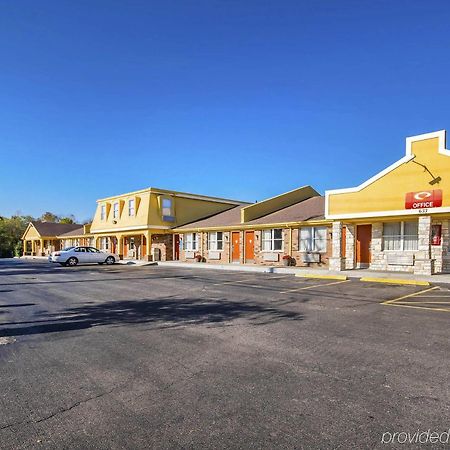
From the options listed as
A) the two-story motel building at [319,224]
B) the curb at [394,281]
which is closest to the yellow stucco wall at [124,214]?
the two-story motel building at [319,224]

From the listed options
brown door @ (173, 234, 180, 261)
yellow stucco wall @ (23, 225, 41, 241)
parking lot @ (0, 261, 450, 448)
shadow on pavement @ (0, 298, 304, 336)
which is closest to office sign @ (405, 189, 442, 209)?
parking lot @ (0, 261, 450, 448)

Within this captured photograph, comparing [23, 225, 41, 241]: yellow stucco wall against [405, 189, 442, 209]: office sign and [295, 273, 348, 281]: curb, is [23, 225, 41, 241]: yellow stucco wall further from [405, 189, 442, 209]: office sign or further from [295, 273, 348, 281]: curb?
[405, 189, 442, 209]: office sign

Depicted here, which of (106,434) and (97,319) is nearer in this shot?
(106,434)

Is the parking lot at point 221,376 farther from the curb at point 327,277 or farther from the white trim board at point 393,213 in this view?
the white trim board at point 393,213

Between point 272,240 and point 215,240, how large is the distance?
619 cm

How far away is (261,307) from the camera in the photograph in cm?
947

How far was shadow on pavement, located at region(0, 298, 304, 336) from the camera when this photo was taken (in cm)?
755

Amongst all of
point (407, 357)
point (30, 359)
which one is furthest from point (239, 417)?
point (30, 359)

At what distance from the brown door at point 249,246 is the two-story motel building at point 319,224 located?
8 cm

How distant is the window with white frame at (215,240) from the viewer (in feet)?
98.1

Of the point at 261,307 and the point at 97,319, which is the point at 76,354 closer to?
the point at 97,319

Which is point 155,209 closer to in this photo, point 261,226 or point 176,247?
point 176,247

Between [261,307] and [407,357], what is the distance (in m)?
4.52

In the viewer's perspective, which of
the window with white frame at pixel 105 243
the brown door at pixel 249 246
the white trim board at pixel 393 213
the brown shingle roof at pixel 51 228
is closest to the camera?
the white trim board at pixel 393 213
